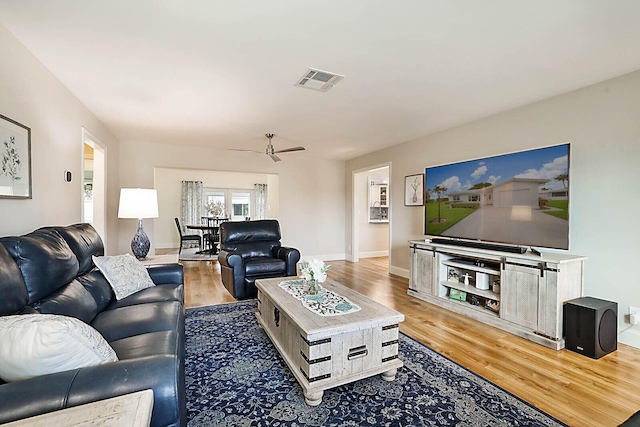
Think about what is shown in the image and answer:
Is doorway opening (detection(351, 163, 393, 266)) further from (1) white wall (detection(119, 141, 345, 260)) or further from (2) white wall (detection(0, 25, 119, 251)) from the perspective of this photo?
(2) white wall (detection(0, 25, 119, 251))

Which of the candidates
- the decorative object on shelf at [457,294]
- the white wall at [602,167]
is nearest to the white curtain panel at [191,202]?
the decorative object on shelf at [457,294]

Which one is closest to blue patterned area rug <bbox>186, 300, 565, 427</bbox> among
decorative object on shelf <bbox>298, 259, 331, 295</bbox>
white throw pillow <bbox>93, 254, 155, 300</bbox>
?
decorative object on shelf <bbox>298, 259, 331, 295</bbox>

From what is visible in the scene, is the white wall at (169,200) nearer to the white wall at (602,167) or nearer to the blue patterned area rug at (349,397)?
the blue patterned area rug at (349,397)

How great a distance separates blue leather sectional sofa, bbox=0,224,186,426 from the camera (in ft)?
3.11

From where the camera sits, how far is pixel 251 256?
4316mm

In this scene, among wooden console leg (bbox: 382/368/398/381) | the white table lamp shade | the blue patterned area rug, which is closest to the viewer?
the blue patterned area rug

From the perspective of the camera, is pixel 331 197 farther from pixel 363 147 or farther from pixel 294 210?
pixel 363 147

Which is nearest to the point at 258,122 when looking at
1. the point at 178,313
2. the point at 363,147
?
the point at 363,147

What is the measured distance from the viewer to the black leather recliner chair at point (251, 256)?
3844 mm

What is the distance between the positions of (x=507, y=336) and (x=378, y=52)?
9.29 feet

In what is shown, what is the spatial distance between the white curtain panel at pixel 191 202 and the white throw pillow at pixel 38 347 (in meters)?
8.80

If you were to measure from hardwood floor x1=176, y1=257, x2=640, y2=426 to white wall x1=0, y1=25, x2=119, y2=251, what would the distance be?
179cm

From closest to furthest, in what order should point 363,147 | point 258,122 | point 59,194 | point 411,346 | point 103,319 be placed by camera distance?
point 103,319
point 411,346
point 59,194
point 258,122
point 363,147

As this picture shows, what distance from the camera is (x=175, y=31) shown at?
205 cm
